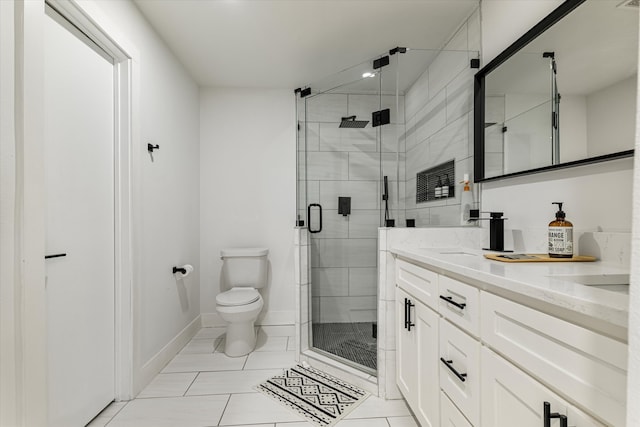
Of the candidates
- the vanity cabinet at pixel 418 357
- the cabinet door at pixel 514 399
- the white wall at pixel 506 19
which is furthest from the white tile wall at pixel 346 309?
the white wall at pixel 506 19

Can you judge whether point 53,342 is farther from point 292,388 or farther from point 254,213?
point 254,213

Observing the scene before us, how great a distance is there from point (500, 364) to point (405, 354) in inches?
34.0

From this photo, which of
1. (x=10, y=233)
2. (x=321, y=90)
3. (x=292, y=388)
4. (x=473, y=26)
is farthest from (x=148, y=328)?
(x=473, y=26)

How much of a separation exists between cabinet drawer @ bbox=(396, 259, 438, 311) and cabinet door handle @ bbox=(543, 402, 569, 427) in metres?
0.62

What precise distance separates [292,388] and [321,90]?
84.9 inches

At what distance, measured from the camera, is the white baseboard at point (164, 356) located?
1938 mm

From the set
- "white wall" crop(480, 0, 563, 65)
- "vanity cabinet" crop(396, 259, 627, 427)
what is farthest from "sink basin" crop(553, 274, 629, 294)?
"white wall" crop(480, 0, 563, 65)

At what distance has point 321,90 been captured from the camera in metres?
2.39

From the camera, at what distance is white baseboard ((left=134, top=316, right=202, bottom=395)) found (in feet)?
6.36

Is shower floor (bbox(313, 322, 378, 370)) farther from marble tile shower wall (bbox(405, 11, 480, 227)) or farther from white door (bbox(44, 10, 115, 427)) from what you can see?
white door (bbox(44, 10, 115, 427))

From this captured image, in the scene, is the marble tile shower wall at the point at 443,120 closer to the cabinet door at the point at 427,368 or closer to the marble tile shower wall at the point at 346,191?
the marble tile shower wall at the point at 346,191

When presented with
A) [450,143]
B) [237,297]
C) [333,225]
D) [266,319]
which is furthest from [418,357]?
[266,319]

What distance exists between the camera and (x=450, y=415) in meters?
1.11

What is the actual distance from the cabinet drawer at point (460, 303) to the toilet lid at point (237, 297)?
64.9 inches
